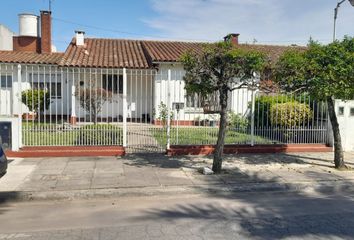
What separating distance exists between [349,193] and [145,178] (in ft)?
13.4

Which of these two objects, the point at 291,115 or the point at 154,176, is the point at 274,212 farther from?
the point at 291,115

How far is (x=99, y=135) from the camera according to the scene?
9.93 m

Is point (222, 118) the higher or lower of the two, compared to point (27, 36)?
lower

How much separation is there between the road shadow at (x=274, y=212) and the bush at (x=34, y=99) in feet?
19.8

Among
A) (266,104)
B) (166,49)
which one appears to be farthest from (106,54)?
(266,104)

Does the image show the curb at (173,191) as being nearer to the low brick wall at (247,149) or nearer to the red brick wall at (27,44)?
the low brick wall at (247,149)

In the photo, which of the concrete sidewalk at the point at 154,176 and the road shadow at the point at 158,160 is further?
the road shadow at the point at 158,160

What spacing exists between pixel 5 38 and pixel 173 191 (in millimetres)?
21456

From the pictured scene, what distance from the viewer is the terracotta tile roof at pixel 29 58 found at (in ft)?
57.4

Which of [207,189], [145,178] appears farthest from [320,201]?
[145,178]

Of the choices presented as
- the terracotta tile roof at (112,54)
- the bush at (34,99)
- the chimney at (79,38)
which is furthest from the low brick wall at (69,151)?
the chimney at (79,38)

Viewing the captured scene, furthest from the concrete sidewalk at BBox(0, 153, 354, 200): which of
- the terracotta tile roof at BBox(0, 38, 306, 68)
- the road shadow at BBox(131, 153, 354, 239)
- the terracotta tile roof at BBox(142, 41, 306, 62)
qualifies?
the terracotta tile roof at BBox(0, 38, 306, 68)

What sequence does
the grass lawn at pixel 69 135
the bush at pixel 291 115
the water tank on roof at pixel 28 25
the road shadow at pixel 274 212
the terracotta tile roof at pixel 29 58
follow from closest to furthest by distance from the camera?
1. the road shadow at pixel 274 212
2. the grass lawn at pixel 69 135
3. the bush at pixel 291 115
4. the terracotta tile roof at pixel 29 58
5. the water tank on roof at pixel 28 25

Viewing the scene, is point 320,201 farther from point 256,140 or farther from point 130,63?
point 130,63
